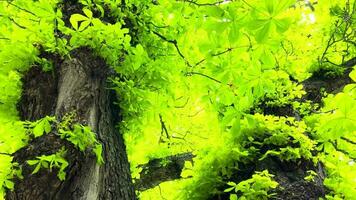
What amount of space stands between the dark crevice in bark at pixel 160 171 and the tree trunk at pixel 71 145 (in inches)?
68.7

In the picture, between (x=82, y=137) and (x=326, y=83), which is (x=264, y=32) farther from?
(x=326, y=83)

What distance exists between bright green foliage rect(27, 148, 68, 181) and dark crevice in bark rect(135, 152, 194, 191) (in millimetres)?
2505

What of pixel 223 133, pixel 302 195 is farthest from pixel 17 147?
pixel 302 195

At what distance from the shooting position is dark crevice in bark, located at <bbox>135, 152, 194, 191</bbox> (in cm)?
470

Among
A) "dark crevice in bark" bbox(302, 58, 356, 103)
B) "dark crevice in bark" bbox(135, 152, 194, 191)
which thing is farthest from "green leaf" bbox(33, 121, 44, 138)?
"dark crevice in bark" bbox(302, 58, 356, 103)

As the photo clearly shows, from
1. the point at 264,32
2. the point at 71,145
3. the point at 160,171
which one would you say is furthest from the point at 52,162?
the point at 160,171

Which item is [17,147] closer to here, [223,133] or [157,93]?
[157,93]

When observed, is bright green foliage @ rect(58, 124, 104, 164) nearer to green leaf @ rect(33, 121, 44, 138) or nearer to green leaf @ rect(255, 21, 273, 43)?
green leaf @ rect(33, 121, 44, 138)

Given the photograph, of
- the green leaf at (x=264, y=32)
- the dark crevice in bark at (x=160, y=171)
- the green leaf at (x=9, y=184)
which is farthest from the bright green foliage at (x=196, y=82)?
the dark crevice in bark at (x=160, y=171)

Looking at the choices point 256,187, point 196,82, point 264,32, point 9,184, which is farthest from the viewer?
point 196,82

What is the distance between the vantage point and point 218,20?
1.74m

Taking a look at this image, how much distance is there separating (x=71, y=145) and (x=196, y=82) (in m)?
1.26

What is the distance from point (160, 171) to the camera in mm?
4746

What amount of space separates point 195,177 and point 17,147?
1.49m
